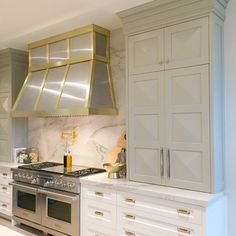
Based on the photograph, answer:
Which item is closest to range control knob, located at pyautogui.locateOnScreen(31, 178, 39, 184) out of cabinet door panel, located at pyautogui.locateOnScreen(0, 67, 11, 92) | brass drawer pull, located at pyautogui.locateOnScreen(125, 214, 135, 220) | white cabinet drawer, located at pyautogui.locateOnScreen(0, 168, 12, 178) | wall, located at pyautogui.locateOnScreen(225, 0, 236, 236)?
white cabinet drawer, located at pyautogui.locateOnScreen(0, 168, 12, 178)

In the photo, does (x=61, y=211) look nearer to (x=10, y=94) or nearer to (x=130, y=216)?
(x=130, y=216)

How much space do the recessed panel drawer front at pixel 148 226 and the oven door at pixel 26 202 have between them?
1302mm

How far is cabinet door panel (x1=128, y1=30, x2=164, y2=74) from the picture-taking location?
8.90 ft

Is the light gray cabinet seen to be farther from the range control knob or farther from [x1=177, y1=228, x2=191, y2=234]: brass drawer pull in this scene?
[x1=177, y1=228, x2=191, y2=234]: brass drawer pull

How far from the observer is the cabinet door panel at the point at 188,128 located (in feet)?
7.97

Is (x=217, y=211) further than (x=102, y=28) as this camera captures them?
No

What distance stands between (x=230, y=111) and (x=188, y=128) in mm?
457

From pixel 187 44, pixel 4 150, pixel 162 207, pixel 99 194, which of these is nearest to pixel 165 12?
pixel 187 44

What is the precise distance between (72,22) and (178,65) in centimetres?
148

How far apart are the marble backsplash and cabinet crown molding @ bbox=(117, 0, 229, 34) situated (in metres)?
0.65

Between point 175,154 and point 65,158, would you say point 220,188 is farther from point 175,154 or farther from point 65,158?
point 65,158

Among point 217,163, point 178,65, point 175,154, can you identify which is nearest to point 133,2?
point 178,65

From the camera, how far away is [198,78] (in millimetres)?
2467

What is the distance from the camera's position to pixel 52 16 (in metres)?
3.14
